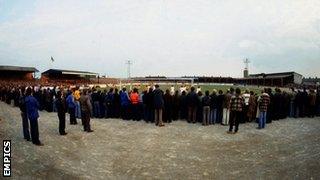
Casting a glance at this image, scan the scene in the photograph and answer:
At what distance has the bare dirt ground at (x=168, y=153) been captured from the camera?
11516 millimetres

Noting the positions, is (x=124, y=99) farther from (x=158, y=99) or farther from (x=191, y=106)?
(x=191, y=106)

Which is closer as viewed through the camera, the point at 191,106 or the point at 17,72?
the point at 191,106

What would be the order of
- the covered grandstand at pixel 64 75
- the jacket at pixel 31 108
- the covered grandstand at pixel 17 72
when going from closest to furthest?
the jacket at pixel 31 108 → the covered grandstand at pixel 17 72 → the covered grandstand at pixel 64 75

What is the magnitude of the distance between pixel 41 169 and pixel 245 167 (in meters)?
6.25

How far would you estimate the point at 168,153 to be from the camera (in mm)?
14172

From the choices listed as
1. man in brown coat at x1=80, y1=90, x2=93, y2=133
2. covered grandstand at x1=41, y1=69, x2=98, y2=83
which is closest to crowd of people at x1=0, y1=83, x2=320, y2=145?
man in brown coat at x1=80, y1=90, x2=93, y2=133

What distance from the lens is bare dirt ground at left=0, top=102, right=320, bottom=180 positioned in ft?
37.8

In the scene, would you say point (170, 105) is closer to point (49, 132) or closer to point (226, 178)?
point (49, 132)

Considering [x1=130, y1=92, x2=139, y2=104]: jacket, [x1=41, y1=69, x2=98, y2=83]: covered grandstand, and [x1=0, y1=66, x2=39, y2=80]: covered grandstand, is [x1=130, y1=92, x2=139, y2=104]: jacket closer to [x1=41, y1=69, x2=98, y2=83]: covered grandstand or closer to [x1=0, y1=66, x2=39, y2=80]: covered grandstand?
[x1=41, y1=69, x2=98, y2=83]: covered grandstand

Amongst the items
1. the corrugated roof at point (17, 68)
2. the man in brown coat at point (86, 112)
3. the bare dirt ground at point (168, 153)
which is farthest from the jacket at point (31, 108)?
the corrugated roof at point (17, 68)

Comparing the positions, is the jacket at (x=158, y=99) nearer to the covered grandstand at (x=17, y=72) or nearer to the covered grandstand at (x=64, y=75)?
the covered grandstand at (x=64, y=75)

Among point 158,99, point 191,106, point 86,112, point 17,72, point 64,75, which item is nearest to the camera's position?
point 86,112

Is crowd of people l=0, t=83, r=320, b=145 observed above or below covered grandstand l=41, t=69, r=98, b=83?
below

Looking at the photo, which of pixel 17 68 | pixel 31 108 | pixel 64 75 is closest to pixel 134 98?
pixel 31 108
